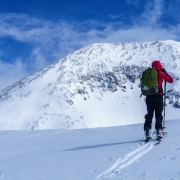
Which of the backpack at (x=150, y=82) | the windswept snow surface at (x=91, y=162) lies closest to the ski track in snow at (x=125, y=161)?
the windswept snow surface at (x=91, y=162)

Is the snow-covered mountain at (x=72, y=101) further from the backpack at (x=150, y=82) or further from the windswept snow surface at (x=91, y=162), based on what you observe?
the windswept snow surface at (x=91, y=162)

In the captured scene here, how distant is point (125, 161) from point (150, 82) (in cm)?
344

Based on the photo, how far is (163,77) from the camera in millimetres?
8711

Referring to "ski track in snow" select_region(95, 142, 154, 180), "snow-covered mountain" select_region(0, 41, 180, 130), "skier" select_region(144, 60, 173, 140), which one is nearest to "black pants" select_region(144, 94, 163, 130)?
"skier" select_region(144, 60, 173, 140)

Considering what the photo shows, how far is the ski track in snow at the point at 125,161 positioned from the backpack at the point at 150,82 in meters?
1.77

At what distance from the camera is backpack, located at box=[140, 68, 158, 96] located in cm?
862

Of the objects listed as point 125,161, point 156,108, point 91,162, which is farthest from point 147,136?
point 91,162

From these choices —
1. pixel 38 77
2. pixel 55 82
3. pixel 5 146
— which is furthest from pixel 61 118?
pixel 5 146

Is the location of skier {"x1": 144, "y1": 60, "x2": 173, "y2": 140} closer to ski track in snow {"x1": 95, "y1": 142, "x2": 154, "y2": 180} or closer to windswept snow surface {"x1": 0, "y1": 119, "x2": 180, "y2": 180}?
windswept snow surface {"x1": 0, "y1": 119, "x2": 180, "y2": 180}

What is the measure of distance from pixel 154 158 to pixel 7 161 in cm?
387

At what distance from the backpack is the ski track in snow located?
177 centimetres

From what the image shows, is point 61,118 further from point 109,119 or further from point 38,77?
point 38,77

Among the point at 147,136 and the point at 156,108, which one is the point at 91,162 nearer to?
the point at 147,136

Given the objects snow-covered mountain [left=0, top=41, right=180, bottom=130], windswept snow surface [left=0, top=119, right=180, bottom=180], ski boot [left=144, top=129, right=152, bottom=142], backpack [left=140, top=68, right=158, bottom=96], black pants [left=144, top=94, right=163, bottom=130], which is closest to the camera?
windswept snow surface [left=0, top=119, right=180, bottom=180]
